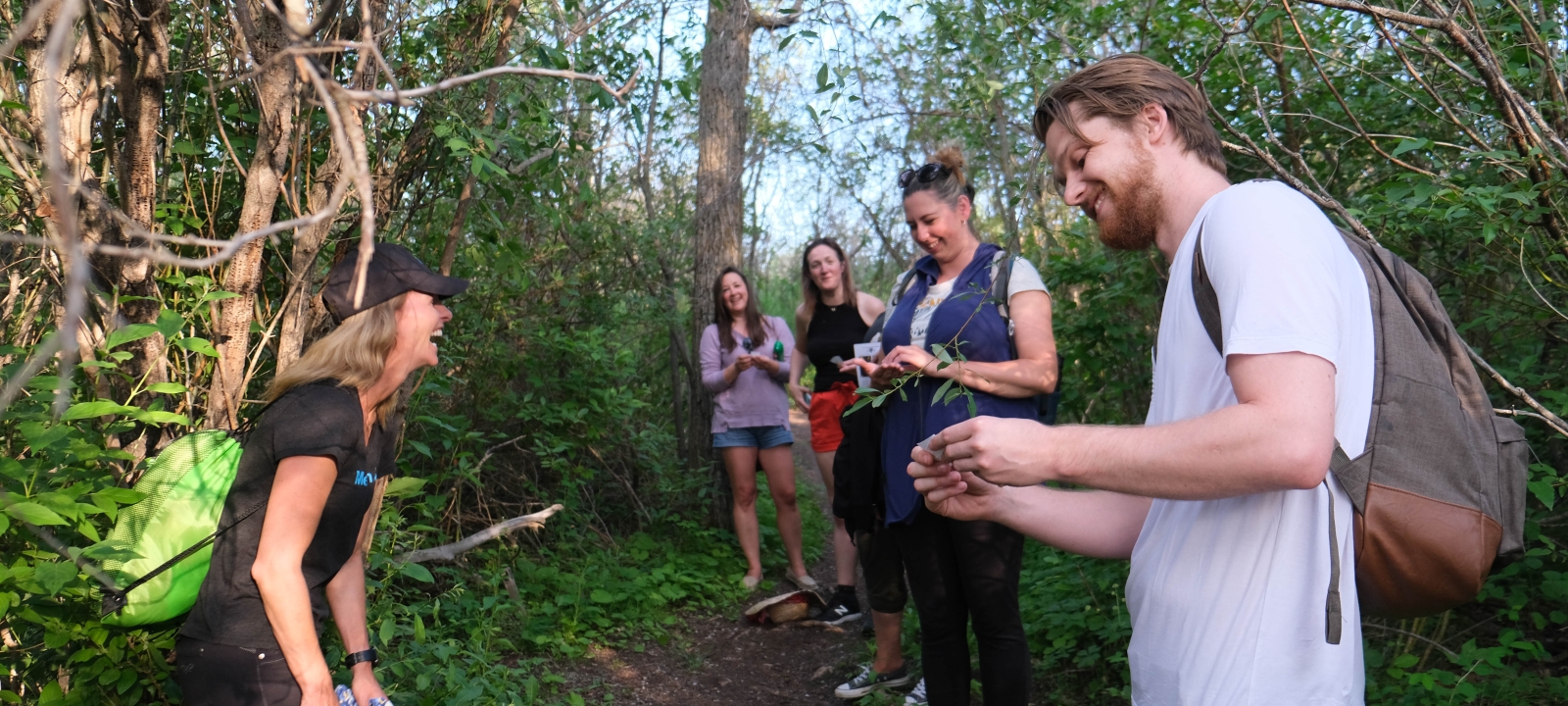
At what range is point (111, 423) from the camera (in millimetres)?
2592

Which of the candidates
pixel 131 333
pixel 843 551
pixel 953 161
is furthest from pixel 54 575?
pixel 843 551

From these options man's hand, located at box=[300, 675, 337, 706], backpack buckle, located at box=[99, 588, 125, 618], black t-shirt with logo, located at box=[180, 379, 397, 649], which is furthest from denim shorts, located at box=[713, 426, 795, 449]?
backpack buckle, located at box=[99, 588, 125, 618]

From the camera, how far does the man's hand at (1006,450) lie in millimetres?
1387

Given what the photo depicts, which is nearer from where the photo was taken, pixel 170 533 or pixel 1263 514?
pixel 1263 514

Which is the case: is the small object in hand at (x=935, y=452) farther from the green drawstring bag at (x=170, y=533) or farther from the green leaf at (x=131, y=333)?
the green leaf at (x=131, y=333)

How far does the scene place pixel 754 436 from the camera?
20.1 feet

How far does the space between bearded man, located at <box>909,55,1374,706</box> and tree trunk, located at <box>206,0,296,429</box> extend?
86.9 inches

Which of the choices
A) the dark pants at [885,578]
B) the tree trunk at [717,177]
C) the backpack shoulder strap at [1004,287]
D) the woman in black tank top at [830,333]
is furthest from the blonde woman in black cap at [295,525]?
the tree trunk at [717,177]

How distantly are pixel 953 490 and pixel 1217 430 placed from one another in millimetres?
554

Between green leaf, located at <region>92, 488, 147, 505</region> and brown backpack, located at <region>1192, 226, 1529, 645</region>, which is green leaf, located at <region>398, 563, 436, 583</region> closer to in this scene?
green leaf, located at <region>92, 488, 147, 505</region>

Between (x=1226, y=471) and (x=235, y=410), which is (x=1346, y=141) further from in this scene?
(x=235, y=410)

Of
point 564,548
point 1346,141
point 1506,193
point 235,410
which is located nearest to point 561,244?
point 564,548

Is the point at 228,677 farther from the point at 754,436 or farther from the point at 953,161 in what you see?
the point at 754,436

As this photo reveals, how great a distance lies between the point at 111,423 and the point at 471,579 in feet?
8.38
